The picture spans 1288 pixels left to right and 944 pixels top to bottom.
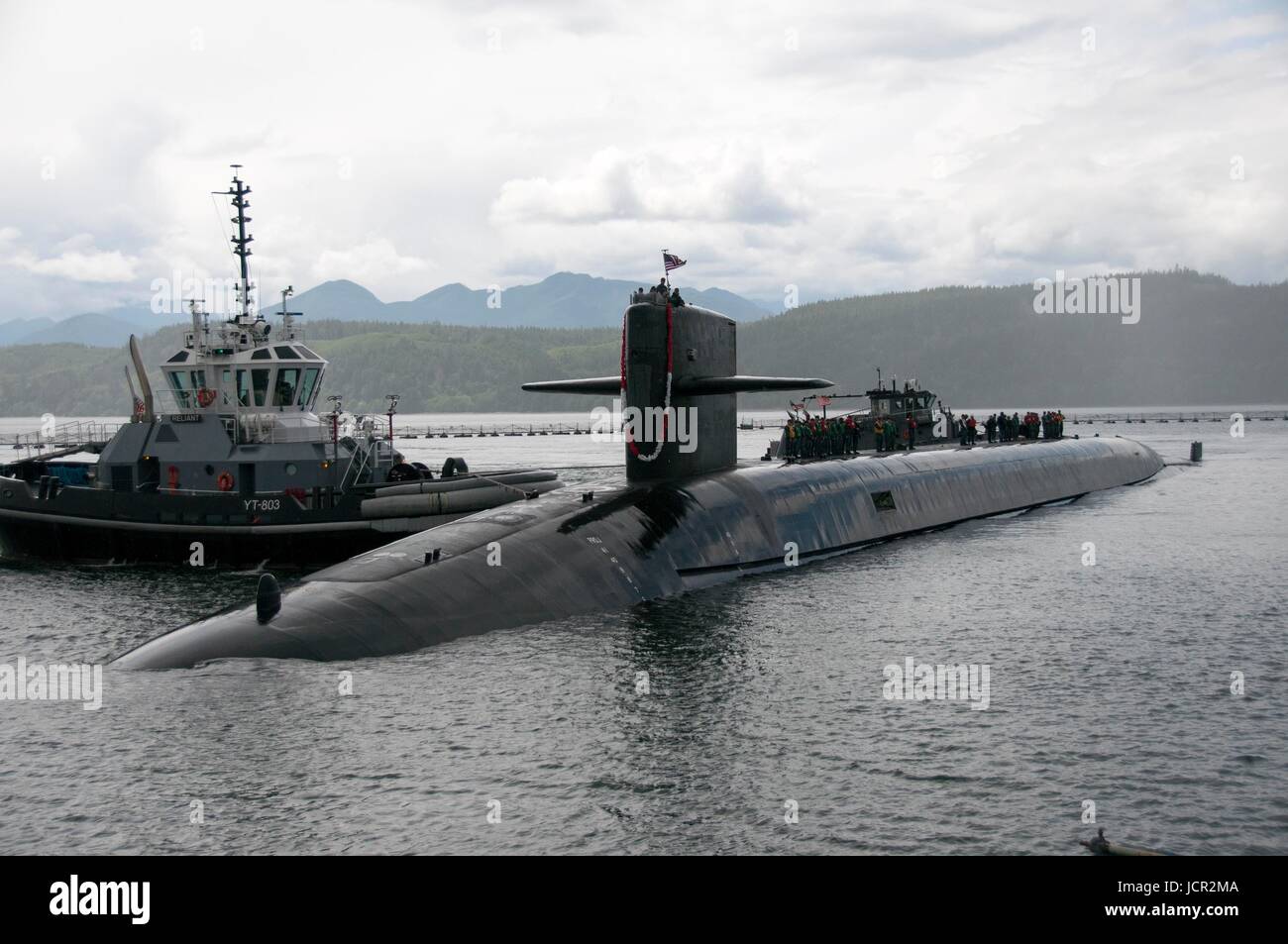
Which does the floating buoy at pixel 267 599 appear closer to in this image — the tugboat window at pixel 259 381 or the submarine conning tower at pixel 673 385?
the submarine conning tower at pixel 673 385

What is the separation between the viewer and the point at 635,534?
78.9ft

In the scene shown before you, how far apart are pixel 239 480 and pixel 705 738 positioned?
2524 centimetres

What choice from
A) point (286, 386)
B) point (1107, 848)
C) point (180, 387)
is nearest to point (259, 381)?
point (286, 386)

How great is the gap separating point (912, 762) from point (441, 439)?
12679cm

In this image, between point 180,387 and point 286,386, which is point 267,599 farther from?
point 180,387

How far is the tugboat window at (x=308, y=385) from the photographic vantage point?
3881cm

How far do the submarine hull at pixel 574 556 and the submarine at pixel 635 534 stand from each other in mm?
36

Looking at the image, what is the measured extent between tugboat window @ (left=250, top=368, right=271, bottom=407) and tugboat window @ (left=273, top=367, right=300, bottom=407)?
1.10ft

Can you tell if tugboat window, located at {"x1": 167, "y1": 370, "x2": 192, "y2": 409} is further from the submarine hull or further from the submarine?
the submarine hull

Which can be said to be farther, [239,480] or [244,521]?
[239,480]
